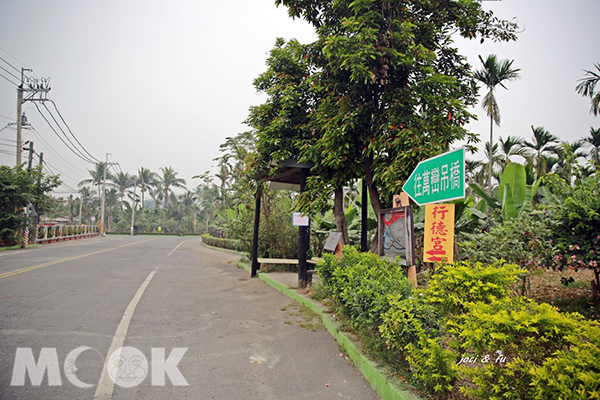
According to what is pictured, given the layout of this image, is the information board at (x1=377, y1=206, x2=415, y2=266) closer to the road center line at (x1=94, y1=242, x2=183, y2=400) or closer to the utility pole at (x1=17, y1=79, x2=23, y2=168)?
the road center line at (x1=94, y1=242, x2=183, y2=400)

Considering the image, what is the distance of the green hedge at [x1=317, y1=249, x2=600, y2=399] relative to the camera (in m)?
2.09

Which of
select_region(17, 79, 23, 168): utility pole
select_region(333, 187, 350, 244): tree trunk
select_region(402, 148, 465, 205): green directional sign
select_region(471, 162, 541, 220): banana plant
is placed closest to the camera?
select_region(402, 148, 465, 205): green directional sign

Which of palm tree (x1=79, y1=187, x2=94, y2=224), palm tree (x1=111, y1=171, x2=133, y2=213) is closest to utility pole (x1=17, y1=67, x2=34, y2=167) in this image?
palm tree (x1=111, y1=171, x2=133, y2=213)

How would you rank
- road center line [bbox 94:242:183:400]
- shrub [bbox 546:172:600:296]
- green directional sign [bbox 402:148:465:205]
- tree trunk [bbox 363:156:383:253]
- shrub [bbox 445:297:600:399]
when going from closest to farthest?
1. shrub [bbox 445:297:600:399]
2. road center line [bbox 94:242:183:400]
3. green directional sign [bbox 402:148:465:205]
4. shrub [bbox 546:172:600:296]
5. tree trunk [bbox 363:156:383:253]

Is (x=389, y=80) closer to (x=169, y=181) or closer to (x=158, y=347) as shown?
(x=158, y=347)

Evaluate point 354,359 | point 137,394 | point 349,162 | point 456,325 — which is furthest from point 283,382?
point 349,162

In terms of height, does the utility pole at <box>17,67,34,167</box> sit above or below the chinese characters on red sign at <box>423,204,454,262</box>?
above

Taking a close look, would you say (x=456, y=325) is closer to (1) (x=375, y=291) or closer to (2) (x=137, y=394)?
(1) (x=375, y=291)

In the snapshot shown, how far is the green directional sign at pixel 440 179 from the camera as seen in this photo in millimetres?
3758

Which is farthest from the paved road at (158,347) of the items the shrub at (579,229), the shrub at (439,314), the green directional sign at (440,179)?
the shrub at (579,229)

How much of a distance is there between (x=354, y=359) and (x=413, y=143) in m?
3.27

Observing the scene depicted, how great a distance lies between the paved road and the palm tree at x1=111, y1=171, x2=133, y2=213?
67.0 m

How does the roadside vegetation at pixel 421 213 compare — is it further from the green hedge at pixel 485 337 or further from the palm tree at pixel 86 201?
the palm tree at pixel 86 201

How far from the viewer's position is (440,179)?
13.5ft
